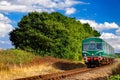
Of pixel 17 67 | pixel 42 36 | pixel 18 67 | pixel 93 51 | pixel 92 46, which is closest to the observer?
pixel 17 67

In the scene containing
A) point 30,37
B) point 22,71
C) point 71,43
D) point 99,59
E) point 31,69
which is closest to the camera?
point 22,71

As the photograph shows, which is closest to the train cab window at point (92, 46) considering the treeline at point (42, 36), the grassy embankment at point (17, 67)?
the grassy embankment at point (17, 67)

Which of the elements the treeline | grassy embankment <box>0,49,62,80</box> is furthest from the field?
the treeline

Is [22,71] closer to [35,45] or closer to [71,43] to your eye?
[35,45]

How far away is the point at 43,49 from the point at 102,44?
12986mm

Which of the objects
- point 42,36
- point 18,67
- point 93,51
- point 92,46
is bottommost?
point 18,67

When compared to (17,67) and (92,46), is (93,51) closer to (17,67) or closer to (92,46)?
(92,46)

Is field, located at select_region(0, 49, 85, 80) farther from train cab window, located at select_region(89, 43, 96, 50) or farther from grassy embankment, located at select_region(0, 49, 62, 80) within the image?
train cab window, located at select_region(89, 43, 96, 50)

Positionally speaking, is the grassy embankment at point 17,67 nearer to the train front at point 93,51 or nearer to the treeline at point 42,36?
the train front at point 93,51

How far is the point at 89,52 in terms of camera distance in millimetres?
38219

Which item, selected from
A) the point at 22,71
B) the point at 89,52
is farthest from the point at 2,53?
the point at 22,71

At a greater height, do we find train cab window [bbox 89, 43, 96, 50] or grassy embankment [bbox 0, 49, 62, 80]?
train cab window [bbox 89, 43, 96, 50]

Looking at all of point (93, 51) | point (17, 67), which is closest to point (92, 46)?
point (93, 51)

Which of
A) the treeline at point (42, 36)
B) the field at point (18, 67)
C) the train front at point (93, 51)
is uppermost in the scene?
the treeline at point (42, 36)
